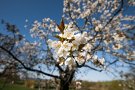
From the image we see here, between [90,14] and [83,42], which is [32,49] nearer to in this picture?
[90,14]

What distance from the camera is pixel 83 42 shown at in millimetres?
2025

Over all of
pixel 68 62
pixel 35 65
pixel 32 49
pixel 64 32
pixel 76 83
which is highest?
pixel 32 49

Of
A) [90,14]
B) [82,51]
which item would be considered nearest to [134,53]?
[90,14]

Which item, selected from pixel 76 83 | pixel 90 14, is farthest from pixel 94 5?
pixel 76 83

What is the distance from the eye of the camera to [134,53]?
31.6ft

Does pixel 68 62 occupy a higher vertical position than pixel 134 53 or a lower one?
lower

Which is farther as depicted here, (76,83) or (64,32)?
(76,83)

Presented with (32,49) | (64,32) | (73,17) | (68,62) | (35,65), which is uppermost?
(73,17)

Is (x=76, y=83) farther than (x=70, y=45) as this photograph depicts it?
Yes

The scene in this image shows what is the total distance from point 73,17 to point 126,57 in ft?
8.88

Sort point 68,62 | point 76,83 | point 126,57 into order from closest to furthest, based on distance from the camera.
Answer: point 68,62 → point 76,83 → point 126,57

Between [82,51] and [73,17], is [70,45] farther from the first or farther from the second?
[73,17]

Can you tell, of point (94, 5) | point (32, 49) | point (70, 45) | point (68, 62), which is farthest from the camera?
point (32, 49)

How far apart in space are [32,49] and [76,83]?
12.0ft
